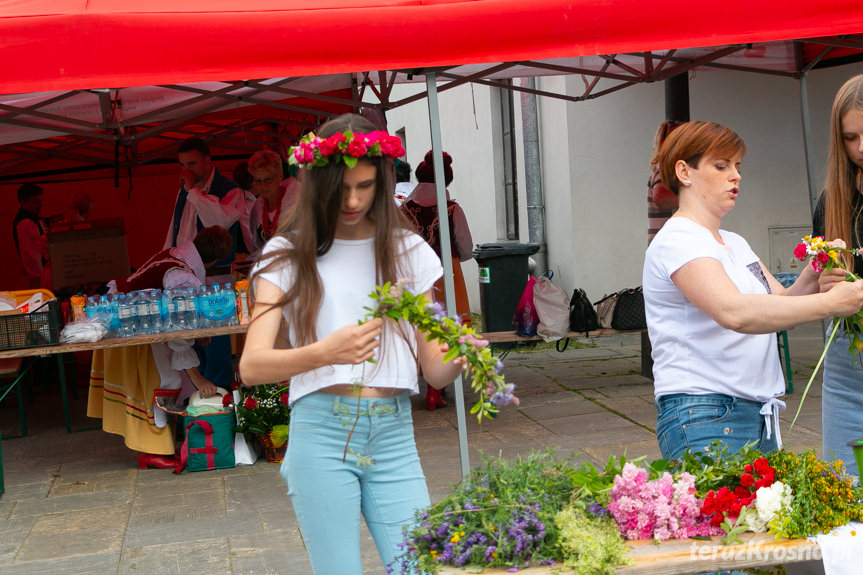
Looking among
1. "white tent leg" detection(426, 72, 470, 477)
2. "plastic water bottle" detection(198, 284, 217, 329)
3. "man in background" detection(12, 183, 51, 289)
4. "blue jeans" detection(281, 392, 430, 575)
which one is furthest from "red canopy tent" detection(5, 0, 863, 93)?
"man in background" detection(12, 183, 51, 289)

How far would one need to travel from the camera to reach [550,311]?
6.95 meters

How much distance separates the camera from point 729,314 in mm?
2318

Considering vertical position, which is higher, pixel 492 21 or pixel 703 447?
pixel 492 21

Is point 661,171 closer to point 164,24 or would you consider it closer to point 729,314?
point 729,314

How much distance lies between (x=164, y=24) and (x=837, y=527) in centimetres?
304

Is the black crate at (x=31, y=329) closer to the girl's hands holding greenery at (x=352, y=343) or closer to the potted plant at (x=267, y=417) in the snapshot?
the potted plant at (x=267, y=417)

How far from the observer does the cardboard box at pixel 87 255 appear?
760cm

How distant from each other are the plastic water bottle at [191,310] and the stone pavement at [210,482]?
3.11ft

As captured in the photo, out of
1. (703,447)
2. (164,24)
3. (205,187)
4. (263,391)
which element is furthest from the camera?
(205,187)

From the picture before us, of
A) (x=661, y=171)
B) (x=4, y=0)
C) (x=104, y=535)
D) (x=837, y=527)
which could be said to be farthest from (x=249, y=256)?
(x=837, y=527)

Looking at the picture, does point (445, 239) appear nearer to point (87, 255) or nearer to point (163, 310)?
point (163, 310)

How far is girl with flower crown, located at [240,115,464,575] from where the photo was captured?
2.19m

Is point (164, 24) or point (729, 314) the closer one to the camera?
point (729, 314)

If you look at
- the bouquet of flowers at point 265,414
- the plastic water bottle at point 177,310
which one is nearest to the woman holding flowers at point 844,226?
the bouquet of flowers at point 265,414
